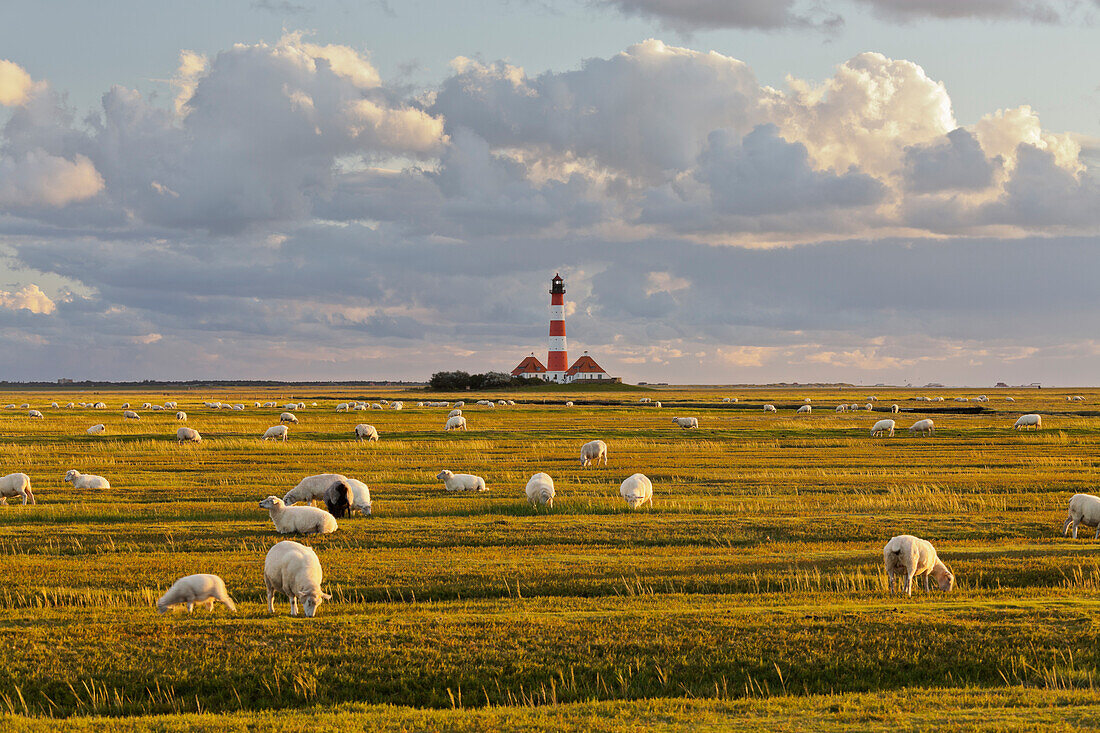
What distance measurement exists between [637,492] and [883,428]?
38.1 metres

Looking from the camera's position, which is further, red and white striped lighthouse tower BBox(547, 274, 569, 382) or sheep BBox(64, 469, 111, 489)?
red and white striped lighthouse tower BBox(547, 274, 569, 382)

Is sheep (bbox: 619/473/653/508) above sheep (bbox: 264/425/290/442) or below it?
below

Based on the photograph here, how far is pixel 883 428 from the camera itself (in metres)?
61.1

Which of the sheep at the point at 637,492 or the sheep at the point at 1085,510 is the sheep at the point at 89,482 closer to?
the sheep at the point at 637,492

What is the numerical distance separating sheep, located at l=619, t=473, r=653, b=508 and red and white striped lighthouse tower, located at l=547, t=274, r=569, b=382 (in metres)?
126

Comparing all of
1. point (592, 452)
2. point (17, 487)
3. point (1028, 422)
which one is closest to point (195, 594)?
point (17, 487)

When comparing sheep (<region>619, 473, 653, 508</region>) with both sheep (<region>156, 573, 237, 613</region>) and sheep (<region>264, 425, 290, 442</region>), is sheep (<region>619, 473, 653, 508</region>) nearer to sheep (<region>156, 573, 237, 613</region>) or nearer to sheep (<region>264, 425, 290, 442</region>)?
sheep (<region>156, 573, 237, 613</region>)

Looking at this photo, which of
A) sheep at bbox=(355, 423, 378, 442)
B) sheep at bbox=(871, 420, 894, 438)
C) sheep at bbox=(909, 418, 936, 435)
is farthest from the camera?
sheep at bbox=(909, 418, 936, 435)

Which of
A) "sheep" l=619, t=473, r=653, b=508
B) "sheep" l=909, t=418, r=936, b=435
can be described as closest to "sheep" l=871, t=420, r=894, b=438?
"sheep" l=909, t=418, r=936, b=435

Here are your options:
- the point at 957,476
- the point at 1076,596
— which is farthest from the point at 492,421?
the point at 1076,596

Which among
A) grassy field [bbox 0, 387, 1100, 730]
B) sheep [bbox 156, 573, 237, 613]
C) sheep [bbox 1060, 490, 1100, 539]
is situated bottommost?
grassy field [bbox 0, 387, 1100, 730]

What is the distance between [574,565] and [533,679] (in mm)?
6350

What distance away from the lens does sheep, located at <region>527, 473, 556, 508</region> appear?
28.2 meters

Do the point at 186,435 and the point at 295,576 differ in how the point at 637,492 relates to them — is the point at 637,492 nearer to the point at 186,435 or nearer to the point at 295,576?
the point at 295,576
